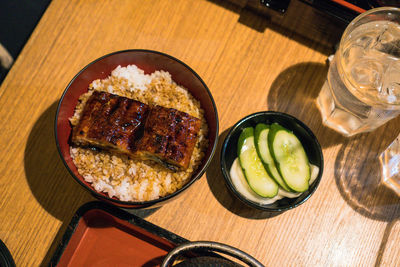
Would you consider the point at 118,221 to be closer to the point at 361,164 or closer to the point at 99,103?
the point at 99,103

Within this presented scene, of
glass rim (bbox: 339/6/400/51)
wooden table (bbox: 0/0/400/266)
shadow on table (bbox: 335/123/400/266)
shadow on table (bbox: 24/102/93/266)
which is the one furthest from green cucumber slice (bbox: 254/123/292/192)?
shadow on table (bbox: 24/102/93/266)

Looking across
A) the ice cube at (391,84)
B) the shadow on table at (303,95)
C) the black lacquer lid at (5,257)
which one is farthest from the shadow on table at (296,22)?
the black lacquer lid at (5,257)

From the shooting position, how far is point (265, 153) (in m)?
1.42

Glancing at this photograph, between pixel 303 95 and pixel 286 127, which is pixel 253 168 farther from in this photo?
pixel 303 95

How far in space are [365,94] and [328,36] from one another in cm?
31

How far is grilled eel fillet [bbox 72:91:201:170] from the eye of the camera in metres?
1.33

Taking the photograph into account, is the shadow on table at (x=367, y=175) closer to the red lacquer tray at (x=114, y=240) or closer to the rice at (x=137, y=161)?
the rice at (x=137, y=161)

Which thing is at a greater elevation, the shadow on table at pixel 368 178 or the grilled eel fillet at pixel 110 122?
the grilled eel fillet at pixel 110 122

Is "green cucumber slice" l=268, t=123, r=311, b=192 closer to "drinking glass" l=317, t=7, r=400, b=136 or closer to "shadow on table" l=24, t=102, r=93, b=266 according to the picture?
"drinking glass" l=317, t=7, r=400, b=136

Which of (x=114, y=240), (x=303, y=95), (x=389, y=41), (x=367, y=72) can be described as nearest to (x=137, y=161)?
(x=114, y=240)

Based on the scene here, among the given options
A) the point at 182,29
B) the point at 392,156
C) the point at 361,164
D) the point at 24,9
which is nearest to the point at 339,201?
the point at 361,164

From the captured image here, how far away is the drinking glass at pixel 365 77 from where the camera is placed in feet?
4.54

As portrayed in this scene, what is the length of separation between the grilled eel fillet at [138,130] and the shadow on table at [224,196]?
0.19 metres

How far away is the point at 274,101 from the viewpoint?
1609 mm
